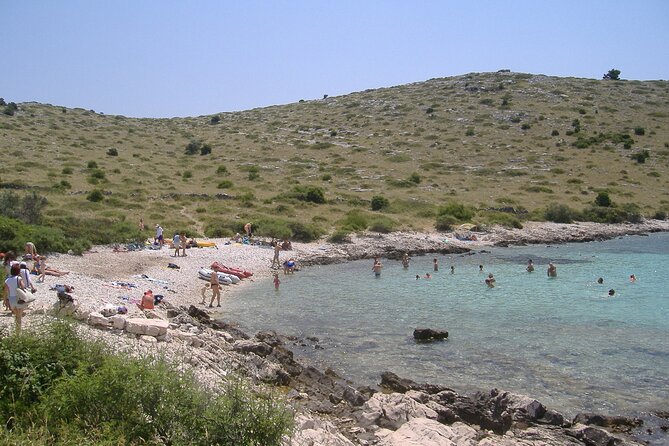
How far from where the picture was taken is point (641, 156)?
72938 mm

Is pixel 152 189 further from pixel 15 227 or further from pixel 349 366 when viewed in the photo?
pixel 349 366

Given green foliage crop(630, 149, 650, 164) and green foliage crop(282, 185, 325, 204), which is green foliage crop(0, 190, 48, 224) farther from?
green foliage crop(630, 149, 650, 164)

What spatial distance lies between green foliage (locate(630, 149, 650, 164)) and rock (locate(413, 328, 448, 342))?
6327 centimetres

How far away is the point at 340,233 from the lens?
43.6 metres

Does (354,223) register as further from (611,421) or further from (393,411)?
(393,411)

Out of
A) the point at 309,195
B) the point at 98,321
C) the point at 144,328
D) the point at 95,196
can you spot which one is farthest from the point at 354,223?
the point at 98,321

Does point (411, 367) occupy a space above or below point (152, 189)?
below

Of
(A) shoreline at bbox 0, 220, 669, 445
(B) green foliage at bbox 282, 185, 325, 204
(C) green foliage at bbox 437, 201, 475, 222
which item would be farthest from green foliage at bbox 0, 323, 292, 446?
(B) green foliage at bbox 282, 185, 325, 204

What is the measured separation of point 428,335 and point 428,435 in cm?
883

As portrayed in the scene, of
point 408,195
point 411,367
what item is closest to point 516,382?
point 411,367

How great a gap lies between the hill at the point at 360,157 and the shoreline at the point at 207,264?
3050 mm

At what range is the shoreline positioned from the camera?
14680mm

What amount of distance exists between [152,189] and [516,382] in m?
44.4

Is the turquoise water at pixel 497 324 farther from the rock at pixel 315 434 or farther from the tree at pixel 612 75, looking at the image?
the tree at pixel 612 75
